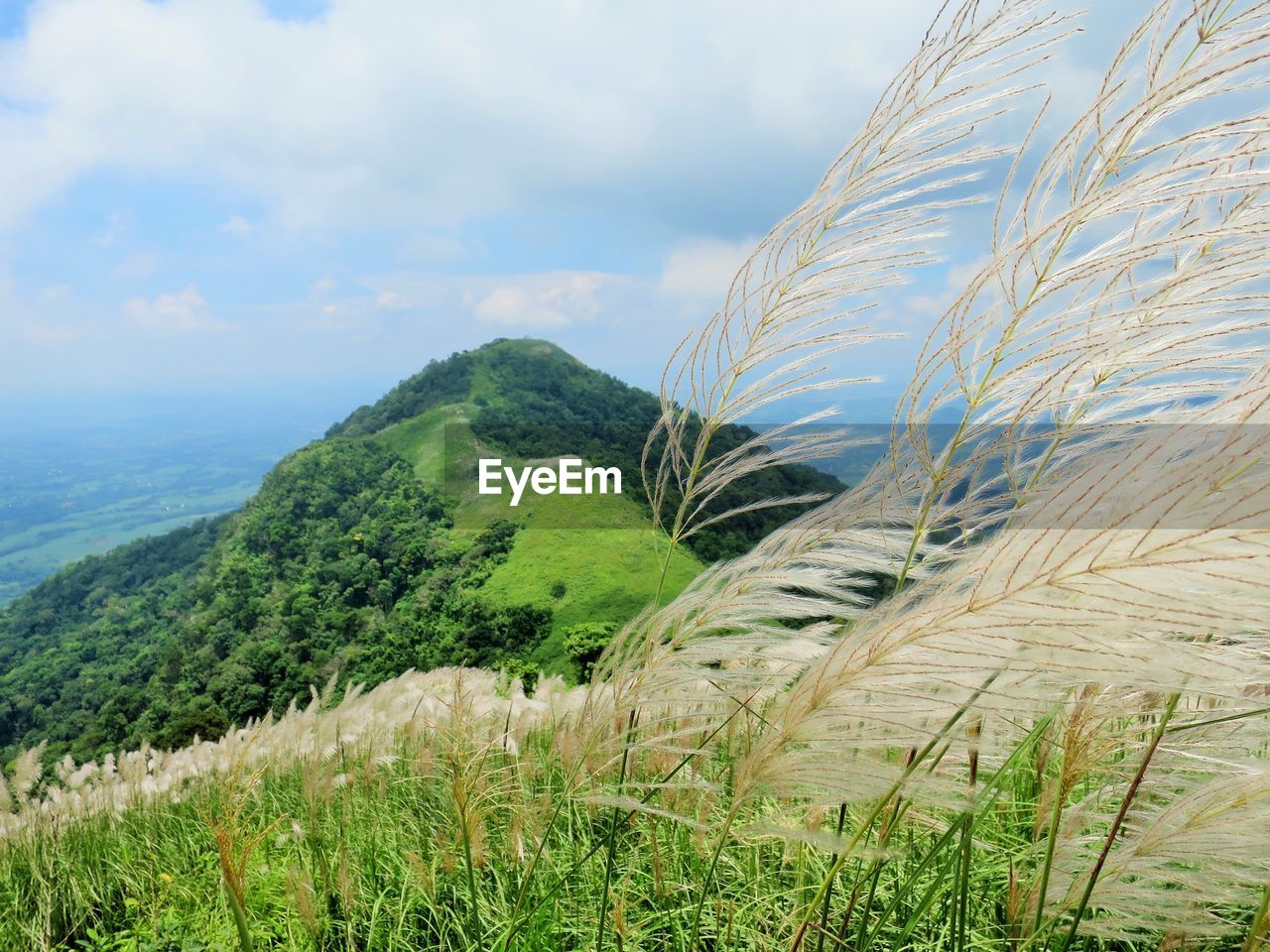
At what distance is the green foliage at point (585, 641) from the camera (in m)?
29.3

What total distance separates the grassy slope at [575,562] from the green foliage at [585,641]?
1.38 metres

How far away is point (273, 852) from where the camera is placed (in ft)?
9.63

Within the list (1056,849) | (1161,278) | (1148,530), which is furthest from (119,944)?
(1161,278)

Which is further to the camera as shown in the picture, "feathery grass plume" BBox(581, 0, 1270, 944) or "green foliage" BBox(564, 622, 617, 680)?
"green foliage" BBox(564, 622, 617, 680)

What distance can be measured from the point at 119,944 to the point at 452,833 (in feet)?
4.11

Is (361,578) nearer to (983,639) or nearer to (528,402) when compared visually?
(528,402)

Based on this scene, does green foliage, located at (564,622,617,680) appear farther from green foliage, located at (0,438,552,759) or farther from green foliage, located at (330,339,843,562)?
green foliage, located at (330,339,843,562)

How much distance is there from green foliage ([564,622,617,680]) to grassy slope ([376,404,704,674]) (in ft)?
4.52

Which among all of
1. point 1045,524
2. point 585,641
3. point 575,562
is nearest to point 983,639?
point 1045,524

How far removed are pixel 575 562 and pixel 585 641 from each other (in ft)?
36.5

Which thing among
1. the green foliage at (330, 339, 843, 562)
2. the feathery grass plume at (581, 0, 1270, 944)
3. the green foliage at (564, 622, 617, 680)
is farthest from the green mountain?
the feathery grass plume at (581, 0, 1270, 944)

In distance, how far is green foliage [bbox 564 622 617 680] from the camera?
29328mm

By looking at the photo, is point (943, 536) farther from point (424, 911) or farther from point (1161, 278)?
point (424, 911)

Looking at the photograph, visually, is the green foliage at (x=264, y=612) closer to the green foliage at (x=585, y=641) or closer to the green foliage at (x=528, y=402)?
the green foliage at (x=585, y=641)
